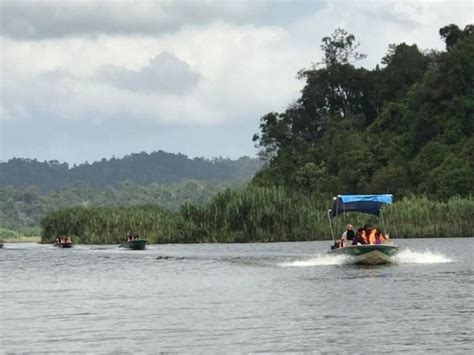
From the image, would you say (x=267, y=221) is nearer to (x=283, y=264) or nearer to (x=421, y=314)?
(x=283, y=264)

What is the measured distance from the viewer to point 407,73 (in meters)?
144

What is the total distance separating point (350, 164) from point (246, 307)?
93006 millimetres

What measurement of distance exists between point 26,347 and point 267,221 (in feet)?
216

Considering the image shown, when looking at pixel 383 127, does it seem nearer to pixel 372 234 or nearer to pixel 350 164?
pixel 350 164

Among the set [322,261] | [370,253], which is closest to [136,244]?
[322,261]

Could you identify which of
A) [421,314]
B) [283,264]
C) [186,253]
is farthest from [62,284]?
[186,253]

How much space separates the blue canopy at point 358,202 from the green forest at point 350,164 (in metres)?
29.2

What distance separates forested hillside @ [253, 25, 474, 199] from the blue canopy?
1983 inches

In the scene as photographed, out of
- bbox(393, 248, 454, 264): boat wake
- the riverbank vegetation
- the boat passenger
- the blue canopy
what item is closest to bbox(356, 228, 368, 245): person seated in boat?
the boat passenger

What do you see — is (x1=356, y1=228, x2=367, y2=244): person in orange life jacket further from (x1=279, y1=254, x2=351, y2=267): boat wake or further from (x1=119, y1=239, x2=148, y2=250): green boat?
(x1=119, y1=239, x2=148, y2=250): green boat

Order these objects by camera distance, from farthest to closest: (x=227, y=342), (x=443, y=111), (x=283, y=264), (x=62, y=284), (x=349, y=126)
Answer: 1. (x=349, y=126)
2. (x=443, y=111)
3. (x=283, y=264)
4. (x=62, y=284)
5. (x=227, y=342)

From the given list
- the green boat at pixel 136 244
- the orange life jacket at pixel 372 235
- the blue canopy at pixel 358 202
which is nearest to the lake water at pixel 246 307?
the orange life jacket at pixel 372 235

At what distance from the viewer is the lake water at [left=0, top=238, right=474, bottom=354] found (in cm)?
2855

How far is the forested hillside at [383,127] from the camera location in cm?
11962
